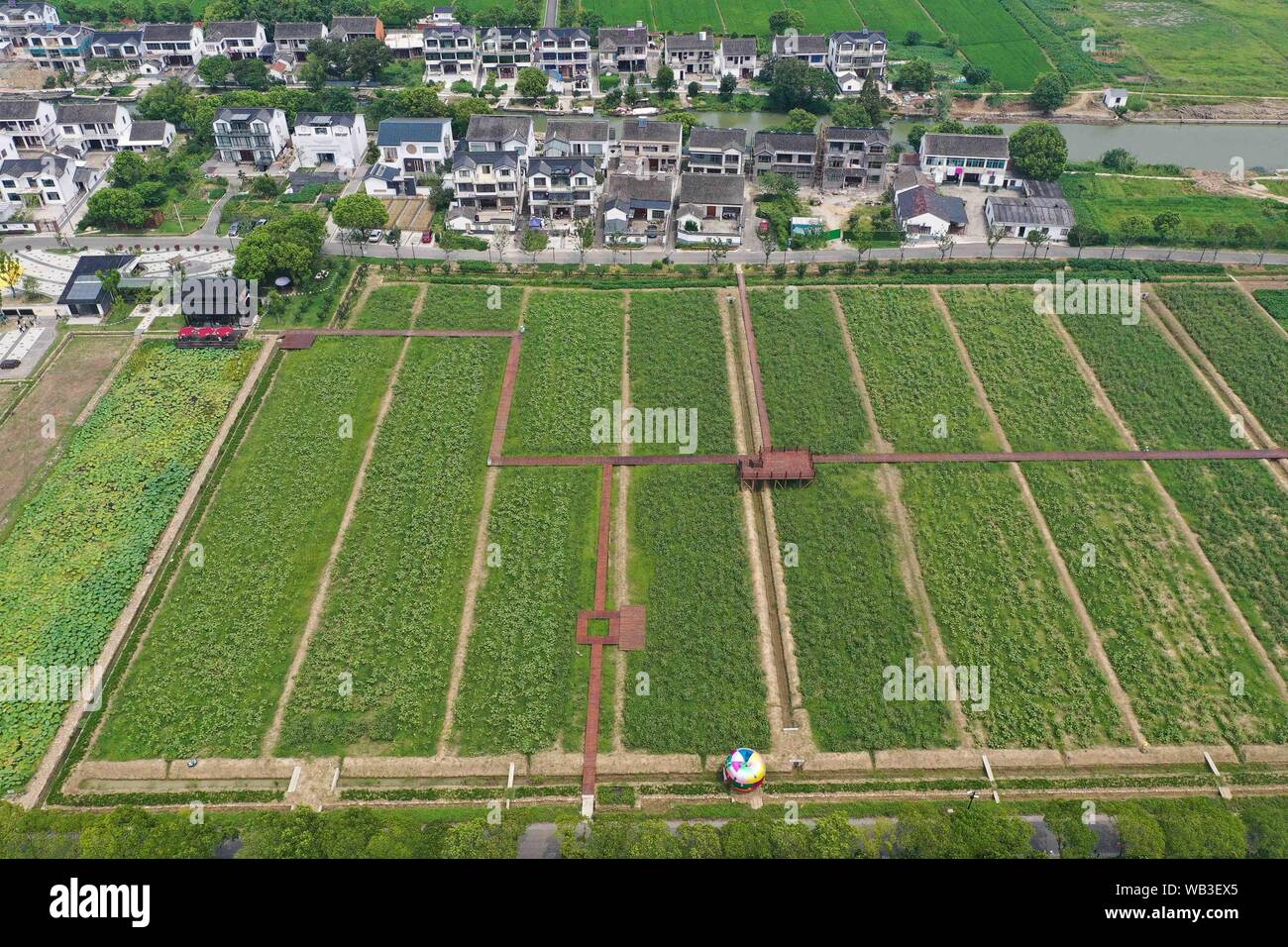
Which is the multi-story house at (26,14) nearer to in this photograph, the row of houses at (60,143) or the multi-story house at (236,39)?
the multi-story house at (236,39)

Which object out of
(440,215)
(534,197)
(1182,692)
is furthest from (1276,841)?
(440,215)

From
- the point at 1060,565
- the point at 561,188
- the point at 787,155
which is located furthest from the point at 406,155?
the point at 1060,565

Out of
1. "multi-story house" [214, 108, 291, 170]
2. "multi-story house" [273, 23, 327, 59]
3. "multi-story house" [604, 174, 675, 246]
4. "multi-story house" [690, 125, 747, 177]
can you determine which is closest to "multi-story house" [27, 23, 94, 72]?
"multi-story house" [273, 23, 327, 59]

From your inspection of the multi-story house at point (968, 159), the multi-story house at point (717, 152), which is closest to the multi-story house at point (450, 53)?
the multi-story house at point (717, 152)

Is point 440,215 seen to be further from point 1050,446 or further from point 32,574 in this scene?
point 1050,446

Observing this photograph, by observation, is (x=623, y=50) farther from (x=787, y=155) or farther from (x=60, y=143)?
(x=60, y=143)

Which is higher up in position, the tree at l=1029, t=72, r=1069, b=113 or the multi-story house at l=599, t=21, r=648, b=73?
the multi-story house at l=599, t=21, r=648, b=73

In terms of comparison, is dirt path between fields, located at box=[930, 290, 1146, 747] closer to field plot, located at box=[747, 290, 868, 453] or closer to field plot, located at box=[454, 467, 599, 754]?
field plot, located at box=[747, 290, 868, 453]
